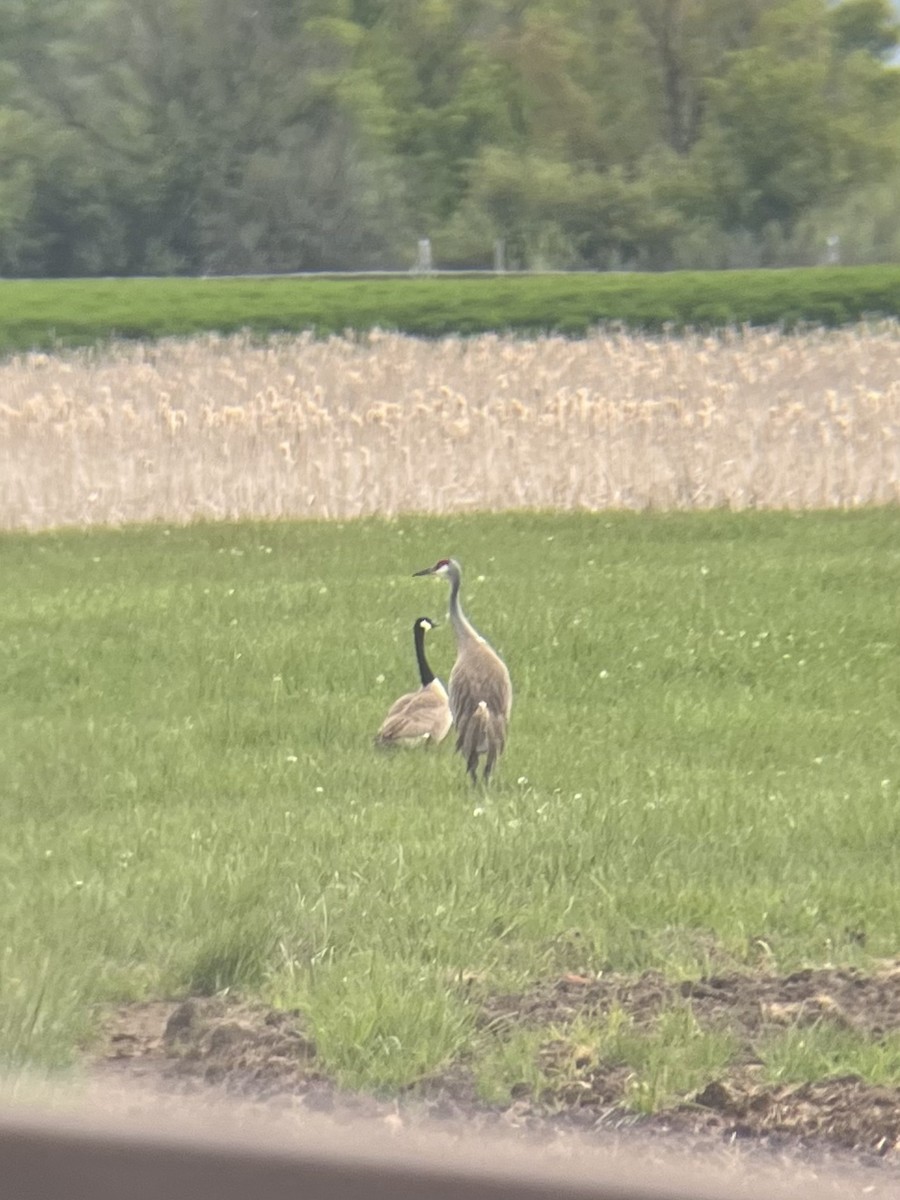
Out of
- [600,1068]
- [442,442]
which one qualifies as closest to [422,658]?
[600,1068]

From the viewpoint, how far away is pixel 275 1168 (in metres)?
1.40

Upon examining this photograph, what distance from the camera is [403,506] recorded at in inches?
720

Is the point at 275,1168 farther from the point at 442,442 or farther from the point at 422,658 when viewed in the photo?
the point at 442,442

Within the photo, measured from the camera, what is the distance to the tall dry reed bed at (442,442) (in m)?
18.3

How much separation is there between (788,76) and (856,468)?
161 feet

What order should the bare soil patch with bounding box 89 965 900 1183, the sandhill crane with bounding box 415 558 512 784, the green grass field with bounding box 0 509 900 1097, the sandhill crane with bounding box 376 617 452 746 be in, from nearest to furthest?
the bare soil patch with bounding box 89 965 900 1183, the green grass field with bounding box 0 509 900 1097, the sandhill crane with bounding box 415 558 512 784, the sandhill crane with bounding box 376 617 452 746

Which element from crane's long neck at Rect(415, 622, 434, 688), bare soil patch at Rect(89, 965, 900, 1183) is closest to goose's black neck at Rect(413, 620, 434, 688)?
crane's long neck at Rect(415, 622, 434, 688)

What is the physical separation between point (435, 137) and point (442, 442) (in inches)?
2030

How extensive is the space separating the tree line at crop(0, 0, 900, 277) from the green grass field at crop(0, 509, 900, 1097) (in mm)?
47188

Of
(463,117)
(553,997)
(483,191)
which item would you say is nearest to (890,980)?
(553,997)

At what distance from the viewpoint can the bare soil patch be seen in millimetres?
4746

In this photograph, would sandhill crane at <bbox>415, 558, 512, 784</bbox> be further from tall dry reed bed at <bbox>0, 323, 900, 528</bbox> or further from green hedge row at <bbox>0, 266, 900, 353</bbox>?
green hedge row at <bbox>0, 266, 900, 353</bbox>

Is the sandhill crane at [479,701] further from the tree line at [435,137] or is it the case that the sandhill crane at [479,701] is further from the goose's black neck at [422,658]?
the tree line at [435,137]

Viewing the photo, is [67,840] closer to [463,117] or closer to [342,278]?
[342,278]
